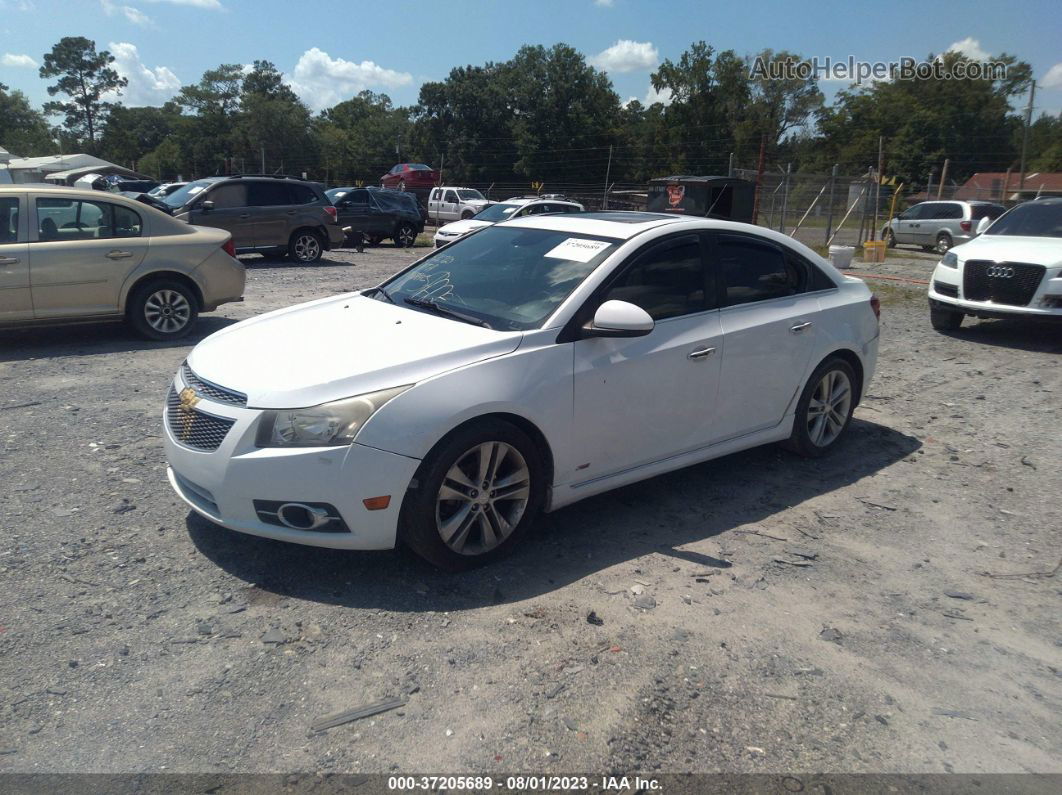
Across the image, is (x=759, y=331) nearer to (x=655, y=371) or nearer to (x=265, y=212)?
(x=655, y=371)

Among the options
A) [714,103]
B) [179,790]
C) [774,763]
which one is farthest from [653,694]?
[714,103]

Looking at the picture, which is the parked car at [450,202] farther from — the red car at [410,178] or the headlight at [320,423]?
the headlight at [320,423]

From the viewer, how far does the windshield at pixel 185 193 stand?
1611 centimetres

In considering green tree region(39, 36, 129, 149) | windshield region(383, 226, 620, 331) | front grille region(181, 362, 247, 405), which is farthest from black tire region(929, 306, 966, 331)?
green tree region(39, 36, 129, 149)

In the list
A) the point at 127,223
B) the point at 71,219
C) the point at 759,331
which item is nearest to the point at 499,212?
the point at 127,223

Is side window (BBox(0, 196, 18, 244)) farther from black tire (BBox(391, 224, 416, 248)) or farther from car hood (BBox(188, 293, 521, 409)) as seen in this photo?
black tire (BBox(391, 224, 416, 248))

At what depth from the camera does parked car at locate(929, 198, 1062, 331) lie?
30.7 ft

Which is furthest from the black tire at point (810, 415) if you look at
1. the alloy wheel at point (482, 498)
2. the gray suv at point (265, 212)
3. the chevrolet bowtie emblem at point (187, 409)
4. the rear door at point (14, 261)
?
the gray suv at point (265, 212)

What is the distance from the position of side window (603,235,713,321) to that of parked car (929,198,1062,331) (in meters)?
6.61

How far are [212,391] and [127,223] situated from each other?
5.77 meters

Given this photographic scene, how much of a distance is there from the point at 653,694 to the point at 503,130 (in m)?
59.6

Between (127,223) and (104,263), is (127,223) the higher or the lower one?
the higher one

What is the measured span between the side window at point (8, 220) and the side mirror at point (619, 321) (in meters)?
6.75

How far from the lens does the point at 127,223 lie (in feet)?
28.4
